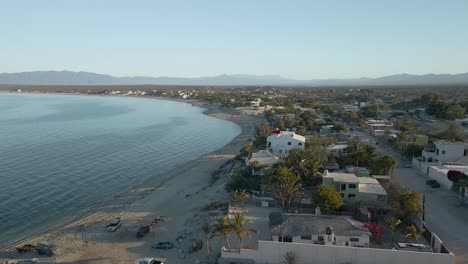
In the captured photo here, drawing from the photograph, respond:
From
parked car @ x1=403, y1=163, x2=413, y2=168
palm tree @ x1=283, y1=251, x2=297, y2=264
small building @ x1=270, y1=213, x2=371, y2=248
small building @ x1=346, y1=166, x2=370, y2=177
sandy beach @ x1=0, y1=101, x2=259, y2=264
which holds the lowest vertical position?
sandy beach @ x1=0, y1=101, x2=259, y2=264

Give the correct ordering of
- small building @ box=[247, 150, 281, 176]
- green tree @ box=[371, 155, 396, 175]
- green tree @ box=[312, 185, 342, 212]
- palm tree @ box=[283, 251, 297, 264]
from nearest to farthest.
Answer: palm tree @ box=[283, 251, 297, 264] → green tree @ box=[312, 185, 342, 212] → green tree @ box=[371, 155, 396, 175] → small building @ box=[247, 150, 281, 176]

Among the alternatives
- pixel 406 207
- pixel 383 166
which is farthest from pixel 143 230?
pixel 383 166

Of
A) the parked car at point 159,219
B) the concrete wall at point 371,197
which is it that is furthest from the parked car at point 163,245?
the concrete wall at point 371,197

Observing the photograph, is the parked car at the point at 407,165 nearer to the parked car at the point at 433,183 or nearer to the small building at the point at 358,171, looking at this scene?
the parked car at the point at 433,183

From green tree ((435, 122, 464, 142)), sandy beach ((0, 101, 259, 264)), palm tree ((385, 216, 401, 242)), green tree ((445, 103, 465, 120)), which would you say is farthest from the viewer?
green tree ((445, 103, 465, 120))

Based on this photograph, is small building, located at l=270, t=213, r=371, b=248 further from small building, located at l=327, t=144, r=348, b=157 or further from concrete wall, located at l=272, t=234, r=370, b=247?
small building, located at l=327, t=144, r=348, b=157

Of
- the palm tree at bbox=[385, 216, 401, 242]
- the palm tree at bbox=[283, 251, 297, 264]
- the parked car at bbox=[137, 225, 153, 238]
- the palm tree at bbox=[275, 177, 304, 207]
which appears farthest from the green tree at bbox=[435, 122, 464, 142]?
the parked car at bbox=[137, 225, 153, 238]
